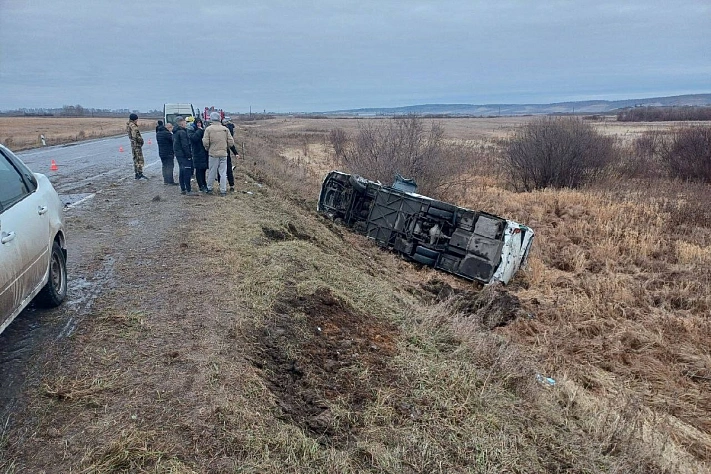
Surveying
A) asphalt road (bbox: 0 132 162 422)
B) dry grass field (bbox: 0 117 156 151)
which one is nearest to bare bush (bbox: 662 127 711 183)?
asphalt road (bbox: 0 132 162 422)

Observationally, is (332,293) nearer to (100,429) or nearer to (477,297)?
(100,429)

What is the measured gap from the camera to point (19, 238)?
3.72 meters

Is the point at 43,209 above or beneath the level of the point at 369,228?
above

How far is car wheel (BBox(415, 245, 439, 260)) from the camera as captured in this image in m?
10.7

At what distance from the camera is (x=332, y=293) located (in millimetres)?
6188

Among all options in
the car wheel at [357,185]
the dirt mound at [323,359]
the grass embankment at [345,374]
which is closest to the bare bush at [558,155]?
the car wheel at [357,185]

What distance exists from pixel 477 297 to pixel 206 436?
6.82m

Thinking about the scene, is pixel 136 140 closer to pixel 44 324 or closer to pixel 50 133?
pixel 44 324

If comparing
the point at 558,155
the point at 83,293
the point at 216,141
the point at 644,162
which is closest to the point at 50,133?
the point at 216,141

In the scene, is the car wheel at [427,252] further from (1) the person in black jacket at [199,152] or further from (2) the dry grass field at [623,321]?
(1) the person in black jacket at [199,152]

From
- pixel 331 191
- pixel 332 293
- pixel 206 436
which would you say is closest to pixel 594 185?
pixel 331 191

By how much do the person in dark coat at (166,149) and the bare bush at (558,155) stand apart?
583 inches

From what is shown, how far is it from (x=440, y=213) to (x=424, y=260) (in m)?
1.05

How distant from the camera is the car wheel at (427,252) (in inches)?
420
